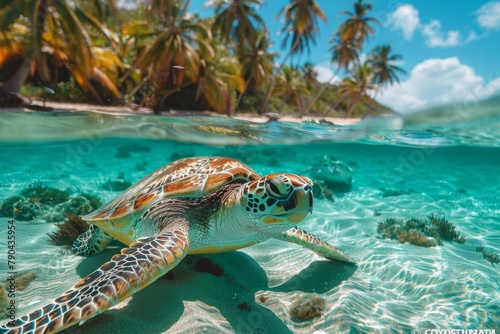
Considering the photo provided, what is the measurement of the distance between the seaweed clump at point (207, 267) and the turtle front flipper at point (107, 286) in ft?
2.97

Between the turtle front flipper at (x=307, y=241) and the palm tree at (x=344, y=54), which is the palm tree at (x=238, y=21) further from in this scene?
the turtle front flipper at (x=307, y=241)

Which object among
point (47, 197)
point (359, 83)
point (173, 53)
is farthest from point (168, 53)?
point (359, 83)

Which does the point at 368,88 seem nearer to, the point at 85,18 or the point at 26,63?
the point at 85,18

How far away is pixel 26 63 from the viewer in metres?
13.9

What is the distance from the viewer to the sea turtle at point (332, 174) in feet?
35.7

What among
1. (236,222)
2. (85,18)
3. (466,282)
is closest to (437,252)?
(466,282)

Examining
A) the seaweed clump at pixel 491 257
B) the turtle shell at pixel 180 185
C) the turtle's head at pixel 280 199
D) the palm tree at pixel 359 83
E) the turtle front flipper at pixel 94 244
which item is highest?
the palm tree at pixel 359 83

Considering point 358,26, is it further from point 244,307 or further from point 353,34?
point 244,307

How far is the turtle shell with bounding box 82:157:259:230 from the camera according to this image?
3480 millimetres

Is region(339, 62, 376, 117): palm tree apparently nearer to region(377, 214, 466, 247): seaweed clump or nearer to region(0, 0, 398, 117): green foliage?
region(0, 0, 398, 117): green foliage

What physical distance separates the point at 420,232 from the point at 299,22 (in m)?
28.6

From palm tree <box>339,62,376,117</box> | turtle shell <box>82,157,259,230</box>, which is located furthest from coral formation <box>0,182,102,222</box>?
palm tree <box>339,62,376,117</box>

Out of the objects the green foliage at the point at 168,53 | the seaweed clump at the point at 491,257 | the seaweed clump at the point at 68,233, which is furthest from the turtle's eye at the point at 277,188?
the green foliage at the point at 168,53

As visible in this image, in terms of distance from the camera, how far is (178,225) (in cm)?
320
